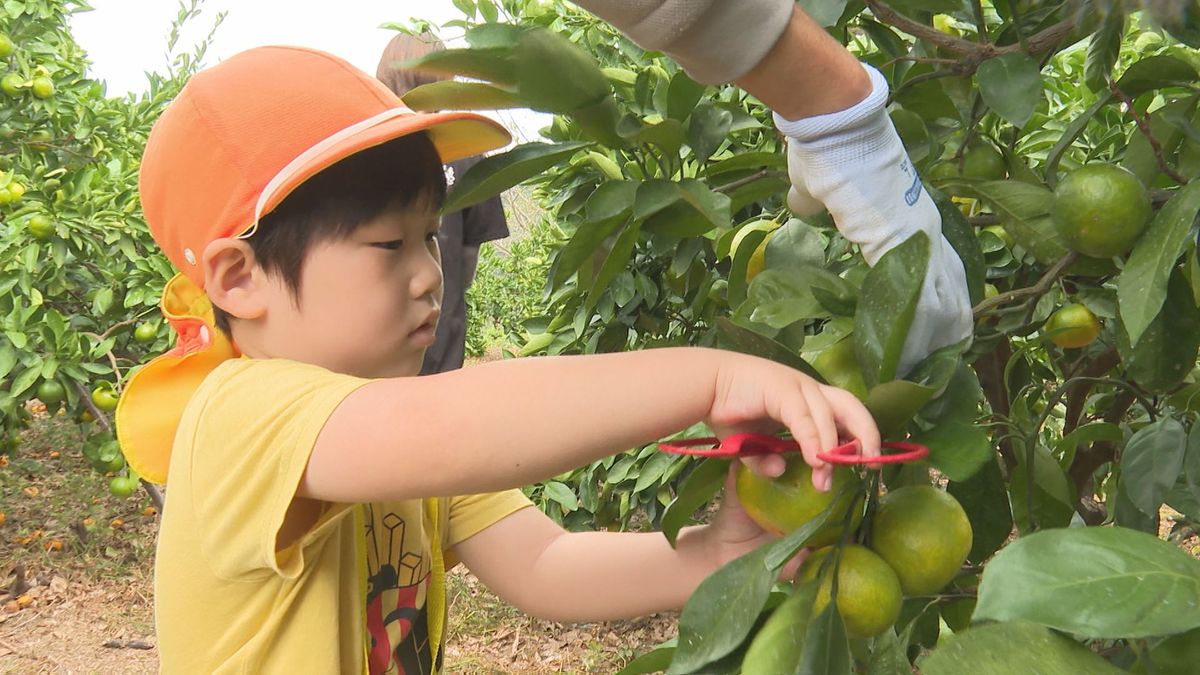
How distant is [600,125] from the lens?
77cm

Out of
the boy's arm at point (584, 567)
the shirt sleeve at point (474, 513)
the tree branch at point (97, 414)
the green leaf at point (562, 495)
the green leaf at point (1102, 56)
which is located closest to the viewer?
the green leaf at point (1102, 56)

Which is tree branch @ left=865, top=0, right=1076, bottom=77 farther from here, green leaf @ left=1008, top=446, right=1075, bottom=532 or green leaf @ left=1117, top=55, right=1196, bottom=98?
green leaf @ left=1008, top=446, right=1075, bottom=532

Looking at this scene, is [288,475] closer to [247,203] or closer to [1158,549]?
[247,203]

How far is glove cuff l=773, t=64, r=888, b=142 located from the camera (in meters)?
0.67

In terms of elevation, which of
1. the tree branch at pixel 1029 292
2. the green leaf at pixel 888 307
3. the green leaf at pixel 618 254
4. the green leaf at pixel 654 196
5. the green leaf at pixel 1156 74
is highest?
the green leaf at pixel 654 196

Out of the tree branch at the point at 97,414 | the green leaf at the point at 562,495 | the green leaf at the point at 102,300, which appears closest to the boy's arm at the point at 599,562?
the green leaf at the point at 562,495

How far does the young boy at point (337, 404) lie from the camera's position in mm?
711

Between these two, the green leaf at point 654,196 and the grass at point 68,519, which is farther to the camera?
the grass at point 68,519

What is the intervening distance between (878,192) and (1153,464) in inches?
14.6

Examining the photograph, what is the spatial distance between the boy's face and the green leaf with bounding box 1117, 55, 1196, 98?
617mm

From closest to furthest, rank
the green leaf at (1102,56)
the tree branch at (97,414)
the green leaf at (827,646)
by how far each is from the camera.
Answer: the green leaf at (827,646)
the green leaf at (1102,56)
the tree branch at (97,414)

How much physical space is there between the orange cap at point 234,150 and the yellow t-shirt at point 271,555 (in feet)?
0.43

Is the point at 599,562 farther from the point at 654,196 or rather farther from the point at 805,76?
the point at 805,76

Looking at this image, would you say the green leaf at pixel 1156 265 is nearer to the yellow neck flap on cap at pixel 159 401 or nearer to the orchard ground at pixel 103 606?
the yellow neck flap on cap at pixel 159 401
